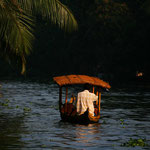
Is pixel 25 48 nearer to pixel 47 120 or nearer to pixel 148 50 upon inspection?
pixel 47 120

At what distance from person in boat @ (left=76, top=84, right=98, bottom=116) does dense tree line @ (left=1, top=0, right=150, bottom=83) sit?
35.6 metres

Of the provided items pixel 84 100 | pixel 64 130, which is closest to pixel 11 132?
pixel 64 130

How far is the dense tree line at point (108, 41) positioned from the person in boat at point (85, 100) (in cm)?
3564

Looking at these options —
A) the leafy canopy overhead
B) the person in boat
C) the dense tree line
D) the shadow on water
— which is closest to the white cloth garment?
the person in boat

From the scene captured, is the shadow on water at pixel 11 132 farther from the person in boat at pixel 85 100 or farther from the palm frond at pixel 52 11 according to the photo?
the palm frond at pixel 52 11

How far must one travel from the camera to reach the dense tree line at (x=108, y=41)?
231 ft

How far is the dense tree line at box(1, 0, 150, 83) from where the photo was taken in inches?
2776

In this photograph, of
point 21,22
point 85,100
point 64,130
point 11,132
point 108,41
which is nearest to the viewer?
point 21,22

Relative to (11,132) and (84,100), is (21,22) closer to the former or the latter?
(11,132)

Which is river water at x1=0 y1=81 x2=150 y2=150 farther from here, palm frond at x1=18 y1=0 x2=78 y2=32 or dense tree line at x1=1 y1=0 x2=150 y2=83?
dense tree line at x1=1 y1=0 x2=150 y2=83

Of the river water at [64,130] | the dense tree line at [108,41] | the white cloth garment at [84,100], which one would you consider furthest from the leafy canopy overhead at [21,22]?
the dense tree line at [108,41]

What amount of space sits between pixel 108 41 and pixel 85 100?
2426 inches

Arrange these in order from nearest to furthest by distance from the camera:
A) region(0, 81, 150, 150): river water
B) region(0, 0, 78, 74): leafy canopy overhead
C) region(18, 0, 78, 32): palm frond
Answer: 1. region(0, 81, 150, 150): river water
2. region(0, 0, 78, 74): leafy canopy overhead
3. region(18, 0, 78, 32): palm frond

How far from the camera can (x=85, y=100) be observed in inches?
824
